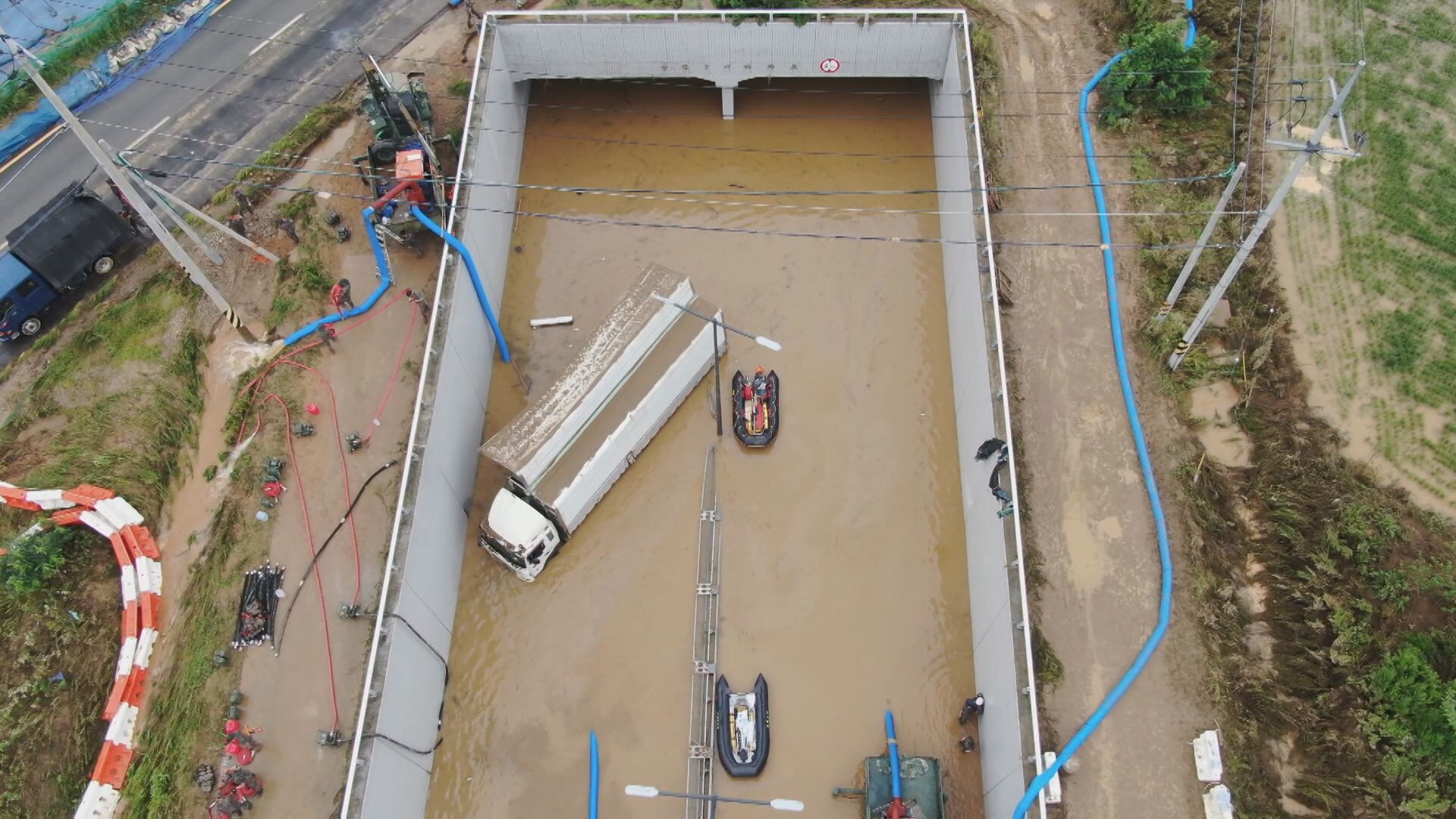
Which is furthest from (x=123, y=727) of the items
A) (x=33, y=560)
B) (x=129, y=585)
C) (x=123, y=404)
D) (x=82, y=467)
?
(x=123, y=404)

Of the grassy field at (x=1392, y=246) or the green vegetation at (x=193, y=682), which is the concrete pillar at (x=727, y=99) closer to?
the grassy field at (x=1392, y=246)

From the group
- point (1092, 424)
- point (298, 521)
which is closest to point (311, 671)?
point (298, 521)

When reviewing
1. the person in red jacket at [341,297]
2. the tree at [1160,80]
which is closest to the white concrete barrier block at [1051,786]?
Result: the tree at [1160,80]

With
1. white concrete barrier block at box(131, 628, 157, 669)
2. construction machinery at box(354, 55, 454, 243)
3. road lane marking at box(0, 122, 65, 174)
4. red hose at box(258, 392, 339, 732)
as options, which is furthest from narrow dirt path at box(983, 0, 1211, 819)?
road lane marking at box(0, 122, 65, 174)

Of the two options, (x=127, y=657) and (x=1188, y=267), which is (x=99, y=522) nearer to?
(x=127, y=657)

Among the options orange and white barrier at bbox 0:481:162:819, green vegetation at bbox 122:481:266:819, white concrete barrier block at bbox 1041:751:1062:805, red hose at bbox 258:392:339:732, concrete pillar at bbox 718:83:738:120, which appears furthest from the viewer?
concrete pillar at bbox 718:83:738:120

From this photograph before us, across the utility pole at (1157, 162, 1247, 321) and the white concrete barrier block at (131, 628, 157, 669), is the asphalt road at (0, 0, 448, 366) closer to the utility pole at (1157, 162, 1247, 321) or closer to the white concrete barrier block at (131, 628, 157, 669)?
the white concrete barrier block at (131, 628, 157, 669)
